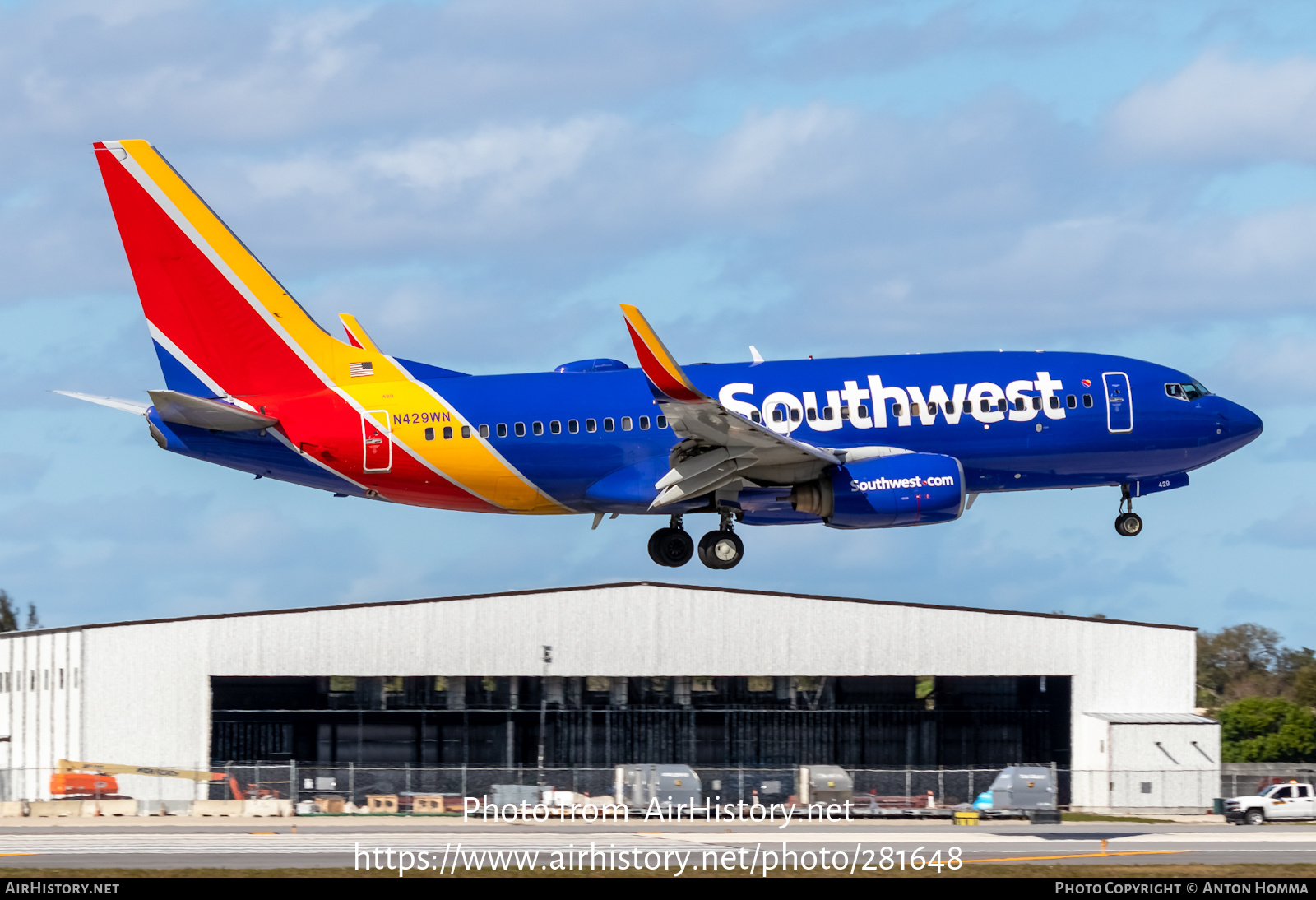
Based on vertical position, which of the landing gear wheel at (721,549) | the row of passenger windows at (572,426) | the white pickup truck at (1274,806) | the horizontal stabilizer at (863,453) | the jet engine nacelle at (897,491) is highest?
the row of passenger windows at (572,426)

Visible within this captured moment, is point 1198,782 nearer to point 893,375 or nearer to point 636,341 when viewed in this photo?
point 893,375

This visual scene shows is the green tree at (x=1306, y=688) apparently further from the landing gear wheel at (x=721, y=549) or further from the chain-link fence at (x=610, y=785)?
the landing gear wheel at (x=721, y=549)

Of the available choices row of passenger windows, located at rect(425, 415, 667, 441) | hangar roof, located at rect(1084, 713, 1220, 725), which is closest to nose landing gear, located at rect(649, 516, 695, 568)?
row of passenger windows, located at rect(425, 415, 667, 441)

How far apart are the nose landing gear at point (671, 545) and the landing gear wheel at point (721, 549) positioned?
924 mm

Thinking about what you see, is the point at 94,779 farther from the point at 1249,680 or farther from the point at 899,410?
the point at 1249,680

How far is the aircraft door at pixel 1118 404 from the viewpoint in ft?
178

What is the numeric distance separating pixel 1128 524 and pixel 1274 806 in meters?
24.4

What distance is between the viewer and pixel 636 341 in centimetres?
4912

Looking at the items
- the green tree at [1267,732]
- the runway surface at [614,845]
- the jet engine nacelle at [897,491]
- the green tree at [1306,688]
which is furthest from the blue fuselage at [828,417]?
the green tree at [1306,688]

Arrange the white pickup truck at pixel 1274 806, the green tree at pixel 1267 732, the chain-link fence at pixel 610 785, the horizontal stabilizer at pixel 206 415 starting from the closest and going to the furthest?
the horizontal stabilizer at pixel 206 415 < the chain-link fence at pixel 610 785 < the white pickup truck at pixel 1274 806 < the green tree at pixel 1267 732

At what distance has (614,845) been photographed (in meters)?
54.5

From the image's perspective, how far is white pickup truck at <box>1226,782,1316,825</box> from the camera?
7475 centimetres
